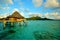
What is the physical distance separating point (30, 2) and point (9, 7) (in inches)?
20.3

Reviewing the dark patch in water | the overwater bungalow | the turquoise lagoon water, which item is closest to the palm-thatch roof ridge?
the overwater bungalow

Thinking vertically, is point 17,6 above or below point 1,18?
above

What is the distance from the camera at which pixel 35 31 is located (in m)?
2.64

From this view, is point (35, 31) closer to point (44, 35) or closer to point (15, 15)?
point (44, 35)

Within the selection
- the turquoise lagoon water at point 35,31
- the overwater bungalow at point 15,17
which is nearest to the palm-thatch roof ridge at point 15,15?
the overwater bungalow at point 15,17

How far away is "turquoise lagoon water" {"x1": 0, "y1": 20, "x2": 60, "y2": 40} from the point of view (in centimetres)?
261

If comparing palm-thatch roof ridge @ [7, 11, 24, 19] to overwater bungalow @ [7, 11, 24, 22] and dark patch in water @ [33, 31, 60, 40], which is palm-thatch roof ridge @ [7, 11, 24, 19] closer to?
overwater bungalow @ [7, 11, 24, 22]

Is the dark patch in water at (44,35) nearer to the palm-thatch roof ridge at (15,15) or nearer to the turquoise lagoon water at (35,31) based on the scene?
the turquoise lagoon water at (35,31)

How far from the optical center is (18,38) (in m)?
2.61

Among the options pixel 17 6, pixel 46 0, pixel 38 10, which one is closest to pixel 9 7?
pixel 17 6

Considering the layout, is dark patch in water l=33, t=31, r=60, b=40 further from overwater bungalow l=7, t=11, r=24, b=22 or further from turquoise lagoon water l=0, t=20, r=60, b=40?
overwater bungalow l=7, t=11, r=24, b=22

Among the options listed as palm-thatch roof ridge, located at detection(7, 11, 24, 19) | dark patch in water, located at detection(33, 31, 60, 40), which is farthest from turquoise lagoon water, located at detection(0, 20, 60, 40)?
palm-thatch roof ridge, located at detection(7, 11, 24, 19)

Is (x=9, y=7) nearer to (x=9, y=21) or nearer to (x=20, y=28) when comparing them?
(x=9, y=21)

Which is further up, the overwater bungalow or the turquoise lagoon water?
the overwater bungalow
